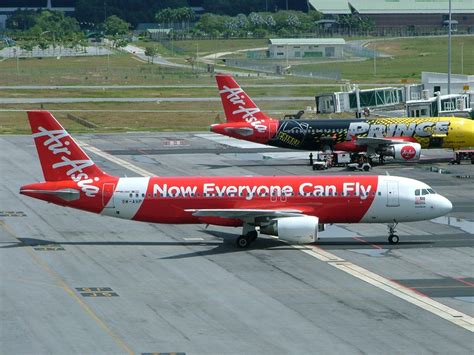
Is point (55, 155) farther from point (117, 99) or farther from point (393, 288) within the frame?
point (117, 99)

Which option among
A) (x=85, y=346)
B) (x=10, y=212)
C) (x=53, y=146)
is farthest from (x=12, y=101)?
(x=85, y=346)

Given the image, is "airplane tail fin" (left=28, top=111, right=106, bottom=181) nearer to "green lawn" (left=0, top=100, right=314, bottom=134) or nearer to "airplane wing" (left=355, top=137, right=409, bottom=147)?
"airplane wing" (left=355, top=137, right=409, bottom=147)

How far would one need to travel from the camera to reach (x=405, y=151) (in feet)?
331

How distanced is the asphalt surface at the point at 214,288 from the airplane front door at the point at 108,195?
256cm

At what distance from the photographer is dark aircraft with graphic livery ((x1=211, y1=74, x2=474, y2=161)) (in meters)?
102

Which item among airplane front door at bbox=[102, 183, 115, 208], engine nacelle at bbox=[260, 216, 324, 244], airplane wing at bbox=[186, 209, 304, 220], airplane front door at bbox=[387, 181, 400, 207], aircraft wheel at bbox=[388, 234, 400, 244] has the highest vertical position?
airplane front door at bbox=[102, 183, 115, 208]

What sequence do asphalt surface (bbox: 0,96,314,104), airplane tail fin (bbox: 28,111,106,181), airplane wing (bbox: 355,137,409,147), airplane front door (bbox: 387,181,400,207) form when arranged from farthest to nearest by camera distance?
asphalt surface (bbox: 0,96,314,104) < airplane wing (bbox: 355,137,409,147) < airplane tail fin (bbox: 28,111,106,181) < airplane front door (bbox: 387,181,400,207)

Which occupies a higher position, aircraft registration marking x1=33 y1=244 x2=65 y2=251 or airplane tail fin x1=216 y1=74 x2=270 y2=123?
airplane tail fin x1=216 y1=74 x2=270 y2=123

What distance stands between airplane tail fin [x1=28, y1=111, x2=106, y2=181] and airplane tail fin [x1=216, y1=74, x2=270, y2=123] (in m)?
38.8

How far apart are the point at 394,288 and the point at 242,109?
5063 cm

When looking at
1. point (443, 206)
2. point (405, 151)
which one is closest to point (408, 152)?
point (405, 151)

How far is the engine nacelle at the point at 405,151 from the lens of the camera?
101 metres

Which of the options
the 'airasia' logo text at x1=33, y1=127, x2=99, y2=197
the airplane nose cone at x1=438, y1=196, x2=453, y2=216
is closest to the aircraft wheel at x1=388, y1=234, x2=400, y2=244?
the airplane nose cone at x1=438, y1=196, x2=453, y2=216

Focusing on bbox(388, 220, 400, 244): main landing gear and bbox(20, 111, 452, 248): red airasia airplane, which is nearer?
bbox(20, 111, 452, 248): red airasia airplane
